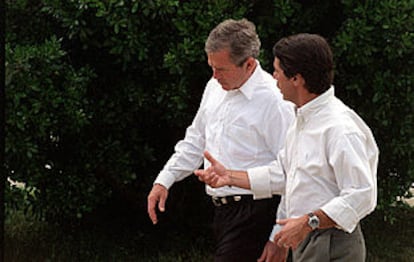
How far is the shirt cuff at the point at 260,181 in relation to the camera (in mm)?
3965

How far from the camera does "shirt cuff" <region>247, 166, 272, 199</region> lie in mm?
3965

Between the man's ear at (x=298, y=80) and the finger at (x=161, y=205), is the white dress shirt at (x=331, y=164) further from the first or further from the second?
the finger at (x=161, y=205)

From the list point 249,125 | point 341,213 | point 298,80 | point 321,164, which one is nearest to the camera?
point 341,213

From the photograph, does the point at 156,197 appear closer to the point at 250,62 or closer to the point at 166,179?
the point at 166,179

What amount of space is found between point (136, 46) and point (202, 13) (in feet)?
1.67

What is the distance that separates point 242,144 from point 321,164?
869mm

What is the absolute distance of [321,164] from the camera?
3471 millimetres

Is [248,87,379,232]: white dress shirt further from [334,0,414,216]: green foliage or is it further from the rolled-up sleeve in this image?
[334,0,414,216]: green foliage

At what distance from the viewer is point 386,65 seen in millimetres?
6844

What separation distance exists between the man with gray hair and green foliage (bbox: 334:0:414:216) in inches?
91.0

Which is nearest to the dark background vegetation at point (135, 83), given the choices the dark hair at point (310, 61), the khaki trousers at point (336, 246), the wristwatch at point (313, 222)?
the dark hair at point (310, 61)

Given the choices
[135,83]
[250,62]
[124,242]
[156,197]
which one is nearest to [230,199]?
[156,197]

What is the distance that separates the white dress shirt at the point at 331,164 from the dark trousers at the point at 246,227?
21.5 inches

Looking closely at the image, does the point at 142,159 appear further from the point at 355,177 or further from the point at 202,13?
the point at 355,177
